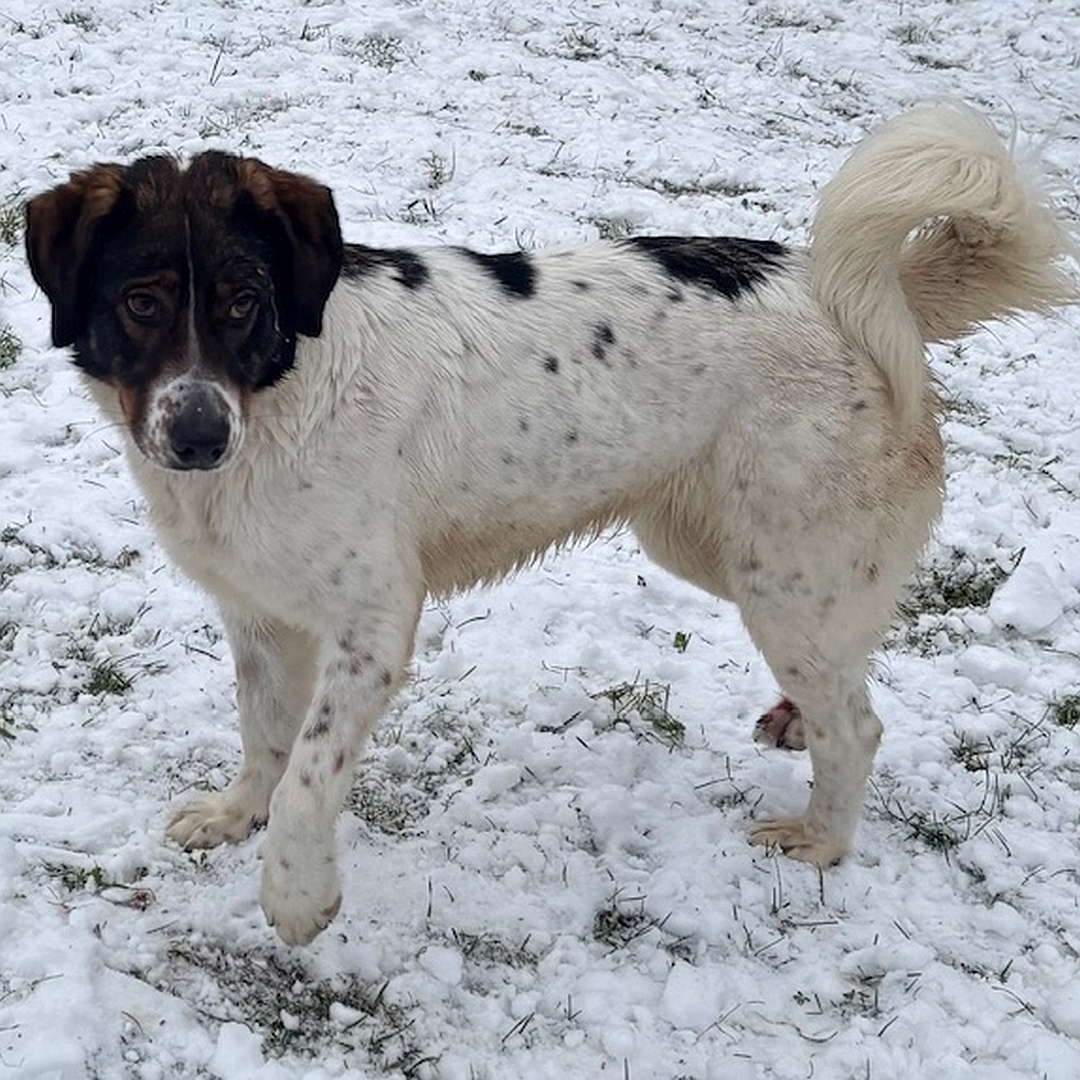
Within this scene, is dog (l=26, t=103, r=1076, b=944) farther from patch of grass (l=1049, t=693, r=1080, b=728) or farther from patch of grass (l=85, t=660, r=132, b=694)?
patch of grass (l=1049, t=693, r=1080, b=728)

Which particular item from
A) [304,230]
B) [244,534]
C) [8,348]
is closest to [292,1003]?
[244,534]

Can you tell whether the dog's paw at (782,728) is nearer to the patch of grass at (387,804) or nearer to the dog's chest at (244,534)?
the patch of grass at (387,804)

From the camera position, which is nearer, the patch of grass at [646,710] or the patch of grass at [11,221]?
the patch of grass at [646,710]

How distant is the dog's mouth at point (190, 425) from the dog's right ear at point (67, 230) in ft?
1.03

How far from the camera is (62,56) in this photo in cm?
823

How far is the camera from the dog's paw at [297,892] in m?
3.18

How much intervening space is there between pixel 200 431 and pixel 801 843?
78.5 inches

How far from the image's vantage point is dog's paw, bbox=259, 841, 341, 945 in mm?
3178

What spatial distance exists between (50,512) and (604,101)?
16.2ft

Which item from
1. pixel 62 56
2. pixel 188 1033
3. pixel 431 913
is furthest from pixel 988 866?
pixel 62 56

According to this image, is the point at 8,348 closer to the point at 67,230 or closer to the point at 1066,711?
the point at 67,230

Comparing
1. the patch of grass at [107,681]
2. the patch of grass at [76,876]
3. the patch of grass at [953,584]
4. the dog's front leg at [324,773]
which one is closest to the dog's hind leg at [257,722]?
the patch of grass at [76,876]

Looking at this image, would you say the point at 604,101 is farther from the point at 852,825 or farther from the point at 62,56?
the point at 852,825

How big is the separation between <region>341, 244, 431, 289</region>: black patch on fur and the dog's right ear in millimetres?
636
